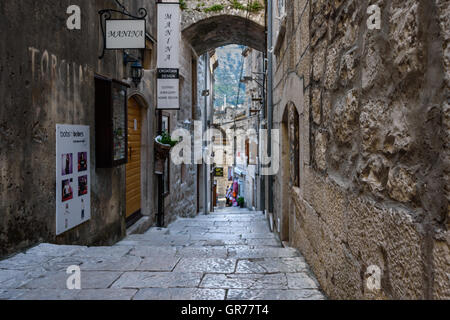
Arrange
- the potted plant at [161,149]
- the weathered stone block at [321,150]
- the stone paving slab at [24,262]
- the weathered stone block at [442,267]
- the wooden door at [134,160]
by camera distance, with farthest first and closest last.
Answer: the potted plant at [161,149], the wooden door at [134,160], the stone paving slab at [24,262], the weathered stone block at [321,150], the weathered stone block at [442,267]

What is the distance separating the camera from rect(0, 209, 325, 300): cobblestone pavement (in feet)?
7.59

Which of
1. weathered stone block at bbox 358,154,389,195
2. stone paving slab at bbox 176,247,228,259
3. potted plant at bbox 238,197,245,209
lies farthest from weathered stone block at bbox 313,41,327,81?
potted plant at bbox 238,197,245,209

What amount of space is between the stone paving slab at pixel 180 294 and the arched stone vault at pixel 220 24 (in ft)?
26.4

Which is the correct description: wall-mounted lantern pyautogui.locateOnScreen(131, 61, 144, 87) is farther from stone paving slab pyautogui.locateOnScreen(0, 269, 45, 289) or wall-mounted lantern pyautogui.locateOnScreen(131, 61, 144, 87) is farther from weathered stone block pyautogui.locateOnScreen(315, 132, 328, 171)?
weathered stone block pyautogui.locateOnScreen(315, 132, 328, 171)

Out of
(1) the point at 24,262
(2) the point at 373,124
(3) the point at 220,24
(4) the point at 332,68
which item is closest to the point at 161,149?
(1) the point at 24,262

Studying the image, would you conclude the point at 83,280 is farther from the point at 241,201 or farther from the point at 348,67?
the point at 241,201

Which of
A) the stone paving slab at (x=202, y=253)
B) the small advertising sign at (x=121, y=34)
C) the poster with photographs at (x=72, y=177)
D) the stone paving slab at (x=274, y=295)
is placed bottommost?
the stone paving slab at (x=202, y=253)

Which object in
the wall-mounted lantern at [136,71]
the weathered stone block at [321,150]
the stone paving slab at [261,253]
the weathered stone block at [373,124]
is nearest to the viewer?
the weathered stone block at [373,124]

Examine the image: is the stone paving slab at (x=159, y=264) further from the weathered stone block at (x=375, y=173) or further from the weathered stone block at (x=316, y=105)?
the weathered stone block at (x=375, y=173)

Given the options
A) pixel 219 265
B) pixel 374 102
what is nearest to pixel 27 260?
pixel 219 265

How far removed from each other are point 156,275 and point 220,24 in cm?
843

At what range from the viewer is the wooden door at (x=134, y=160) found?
254 inches

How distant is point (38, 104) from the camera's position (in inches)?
133

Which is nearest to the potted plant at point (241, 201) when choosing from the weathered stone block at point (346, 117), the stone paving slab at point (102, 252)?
the stone paving slab at point (102, 252)
